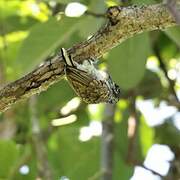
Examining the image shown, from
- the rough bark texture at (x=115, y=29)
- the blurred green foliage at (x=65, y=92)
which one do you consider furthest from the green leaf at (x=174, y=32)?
the rough bark texture at (x=115, y=29)

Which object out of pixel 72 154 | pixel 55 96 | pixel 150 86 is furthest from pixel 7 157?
pixel 150 86

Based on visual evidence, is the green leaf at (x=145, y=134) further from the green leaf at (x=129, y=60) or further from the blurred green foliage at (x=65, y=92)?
the green leaf at (x=129, y=60)

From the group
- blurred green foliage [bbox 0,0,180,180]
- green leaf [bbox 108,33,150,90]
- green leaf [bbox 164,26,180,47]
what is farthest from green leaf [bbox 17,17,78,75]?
green leaf [bbox 164,26,180,47]

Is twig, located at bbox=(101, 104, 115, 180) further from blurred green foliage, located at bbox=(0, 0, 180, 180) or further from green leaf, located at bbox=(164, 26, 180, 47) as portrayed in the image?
green leaf, located at bbox=(164, 26, 180, 47)

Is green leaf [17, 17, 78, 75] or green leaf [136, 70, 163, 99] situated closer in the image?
green leaf [17, 17, 78, 75]

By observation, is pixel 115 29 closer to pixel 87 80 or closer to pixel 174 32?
pixel 87 80

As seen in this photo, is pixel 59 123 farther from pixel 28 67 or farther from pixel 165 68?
pixel 28 67
